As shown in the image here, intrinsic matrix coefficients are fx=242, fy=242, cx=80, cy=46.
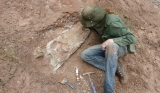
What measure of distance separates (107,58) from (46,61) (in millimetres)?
1019

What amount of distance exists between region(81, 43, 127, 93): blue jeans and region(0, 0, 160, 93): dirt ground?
14 centimetres

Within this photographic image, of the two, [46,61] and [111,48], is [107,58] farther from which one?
[46,61]

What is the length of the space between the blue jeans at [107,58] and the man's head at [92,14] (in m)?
0.43

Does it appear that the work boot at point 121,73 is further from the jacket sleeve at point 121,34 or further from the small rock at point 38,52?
the small rock at point 38,52

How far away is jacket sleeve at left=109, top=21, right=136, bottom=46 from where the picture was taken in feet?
11.8

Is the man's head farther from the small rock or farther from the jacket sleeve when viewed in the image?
the small rock

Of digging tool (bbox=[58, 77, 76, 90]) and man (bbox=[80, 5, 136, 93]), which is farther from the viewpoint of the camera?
digging tool (bbox=[58, 77, 76, 90])

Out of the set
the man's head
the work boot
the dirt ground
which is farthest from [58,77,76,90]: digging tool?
the man's head

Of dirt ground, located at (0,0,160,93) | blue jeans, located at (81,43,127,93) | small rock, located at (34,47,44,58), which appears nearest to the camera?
blue jeans, located at (81,43,127,93)

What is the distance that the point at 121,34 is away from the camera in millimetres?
3648

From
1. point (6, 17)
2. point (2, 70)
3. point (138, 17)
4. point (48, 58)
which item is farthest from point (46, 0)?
point (138, 17)

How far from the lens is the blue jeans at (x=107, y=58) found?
356cm

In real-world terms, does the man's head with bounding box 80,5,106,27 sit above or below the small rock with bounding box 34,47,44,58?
above

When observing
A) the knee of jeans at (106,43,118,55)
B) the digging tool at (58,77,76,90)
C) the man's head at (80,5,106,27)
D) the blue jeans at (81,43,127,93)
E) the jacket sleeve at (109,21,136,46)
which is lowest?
the digging tool at (58,77,76,90)
